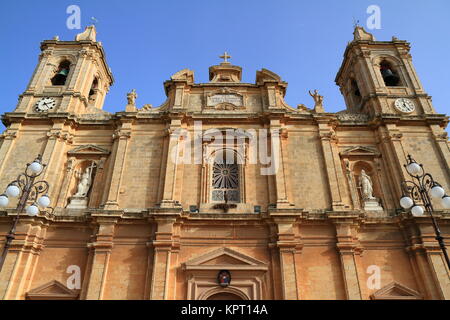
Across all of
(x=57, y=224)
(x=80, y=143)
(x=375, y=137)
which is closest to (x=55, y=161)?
(x=80, y=143)

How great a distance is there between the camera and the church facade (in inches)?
487

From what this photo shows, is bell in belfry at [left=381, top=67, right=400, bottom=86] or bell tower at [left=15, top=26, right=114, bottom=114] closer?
bell tower at [left=15, top=26, right=114, bottom=114]

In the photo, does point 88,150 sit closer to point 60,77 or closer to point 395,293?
point 60,77

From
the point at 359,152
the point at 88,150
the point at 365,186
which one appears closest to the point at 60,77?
the point at 88,150

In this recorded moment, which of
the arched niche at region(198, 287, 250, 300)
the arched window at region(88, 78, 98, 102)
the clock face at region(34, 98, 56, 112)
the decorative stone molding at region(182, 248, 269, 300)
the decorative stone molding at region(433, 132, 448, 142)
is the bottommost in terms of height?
the arched niche at region(198, 287, 250, 300)

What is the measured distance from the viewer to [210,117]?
16.6 metres

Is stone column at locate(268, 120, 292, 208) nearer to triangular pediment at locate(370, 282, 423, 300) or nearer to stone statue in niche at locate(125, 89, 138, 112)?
triangular pediment at locate(370, 282, 423, 300)

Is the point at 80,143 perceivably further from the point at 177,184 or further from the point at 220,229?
the point at 220,229

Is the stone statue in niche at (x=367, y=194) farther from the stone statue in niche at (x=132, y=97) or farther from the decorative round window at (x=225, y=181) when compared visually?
the stone statue in niche at (x=132, y=97)

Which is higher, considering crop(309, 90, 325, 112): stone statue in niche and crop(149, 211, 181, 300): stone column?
crop(309, 90, 325, 112): stone statue in niche

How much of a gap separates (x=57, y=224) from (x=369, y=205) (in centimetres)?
1301

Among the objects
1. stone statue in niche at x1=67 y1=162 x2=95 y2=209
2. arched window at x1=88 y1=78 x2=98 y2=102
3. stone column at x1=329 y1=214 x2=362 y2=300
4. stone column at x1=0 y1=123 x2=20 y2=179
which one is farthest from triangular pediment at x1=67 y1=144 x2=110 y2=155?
stone column at x1=329 y1=214 x2=362 y2=300

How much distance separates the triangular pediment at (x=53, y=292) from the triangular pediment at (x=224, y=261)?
428 centimetres
